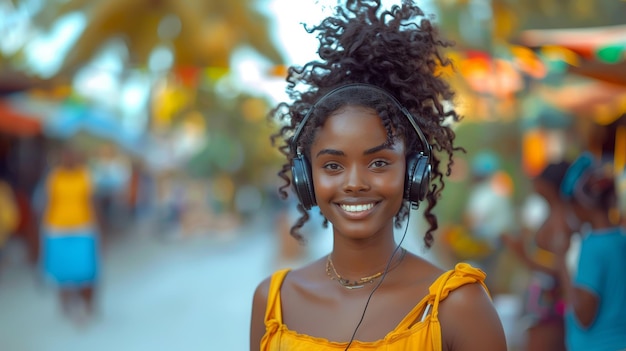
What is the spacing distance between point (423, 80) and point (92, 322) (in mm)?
7121

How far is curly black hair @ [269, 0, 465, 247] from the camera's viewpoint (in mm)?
2127

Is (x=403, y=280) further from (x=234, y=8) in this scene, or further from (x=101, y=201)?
(x=101, y=201)

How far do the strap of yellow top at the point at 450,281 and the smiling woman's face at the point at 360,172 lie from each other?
0.23 m

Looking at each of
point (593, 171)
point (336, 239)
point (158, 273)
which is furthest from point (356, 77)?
point (158, 273)

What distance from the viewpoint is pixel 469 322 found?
1898mm

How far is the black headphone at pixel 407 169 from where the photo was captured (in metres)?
2.05

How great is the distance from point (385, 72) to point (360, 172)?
0.33m

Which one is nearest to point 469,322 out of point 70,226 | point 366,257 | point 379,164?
point 366,257

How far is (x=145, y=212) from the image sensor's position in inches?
957

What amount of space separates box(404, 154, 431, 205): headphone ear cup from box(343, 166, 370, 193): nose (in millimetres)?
138

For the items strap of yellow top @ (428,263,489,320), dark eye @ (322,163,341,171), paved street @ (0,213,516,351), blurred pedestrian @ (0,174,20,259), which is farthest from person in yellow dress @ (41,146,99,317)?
strap of yellow top @ (428,263,489,320)

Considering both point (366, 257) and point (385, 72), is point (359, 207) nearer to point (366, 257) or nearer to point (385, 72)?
point (366, 257)

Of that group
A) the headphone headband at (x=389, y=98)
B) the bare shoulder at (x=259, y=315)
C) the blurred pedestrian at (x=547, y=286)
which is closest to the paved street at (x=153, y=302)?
the blurred pedestrian at (x=547, y=286)

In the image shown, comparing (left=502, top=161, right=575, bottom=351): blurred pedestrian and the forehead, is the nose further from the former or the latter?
(left=502, top=161, right=575, bottom=351): blurred pedestrian
